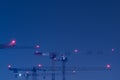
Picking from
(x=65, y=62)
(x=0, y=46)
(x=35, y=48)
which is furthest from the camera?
(x=35, y=48)

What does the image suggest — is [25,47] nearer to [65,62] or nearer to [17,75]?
[65,62]

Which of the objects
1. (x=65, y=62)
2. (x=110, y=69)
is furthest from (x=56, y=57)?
(x=110, y=69)

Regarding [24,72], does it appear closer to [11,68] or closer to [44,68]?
[44,68]

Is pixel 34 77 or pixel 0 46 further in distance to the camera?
pixel 34 77

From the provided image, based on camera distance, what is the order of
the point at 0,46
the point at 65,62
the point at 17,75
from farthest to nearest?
the point at 17,75 < the point at 65,62 < the point at 0,46

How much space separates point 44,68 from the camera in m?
65.4

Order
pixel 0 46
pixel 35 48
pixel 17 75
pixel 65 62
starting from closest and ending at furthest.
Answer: pixel 0 46, pixel 65 62, pixel 35 48, pixel 17 75

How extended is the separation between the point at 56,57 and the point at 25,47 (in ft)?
11.1

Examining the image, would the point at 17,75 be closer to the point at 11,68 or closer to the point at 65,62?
the point at 11,68

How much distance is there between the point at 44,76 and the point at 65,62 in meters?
11.1

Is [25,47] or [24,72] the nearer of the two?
[25,47]

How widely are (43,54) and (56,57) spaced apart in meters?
2.80

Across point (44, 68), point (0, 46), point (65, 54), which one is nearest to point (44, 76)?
point (44, 68)

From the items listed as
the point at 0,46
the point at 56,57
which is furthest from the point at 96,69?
the point at 0,46
